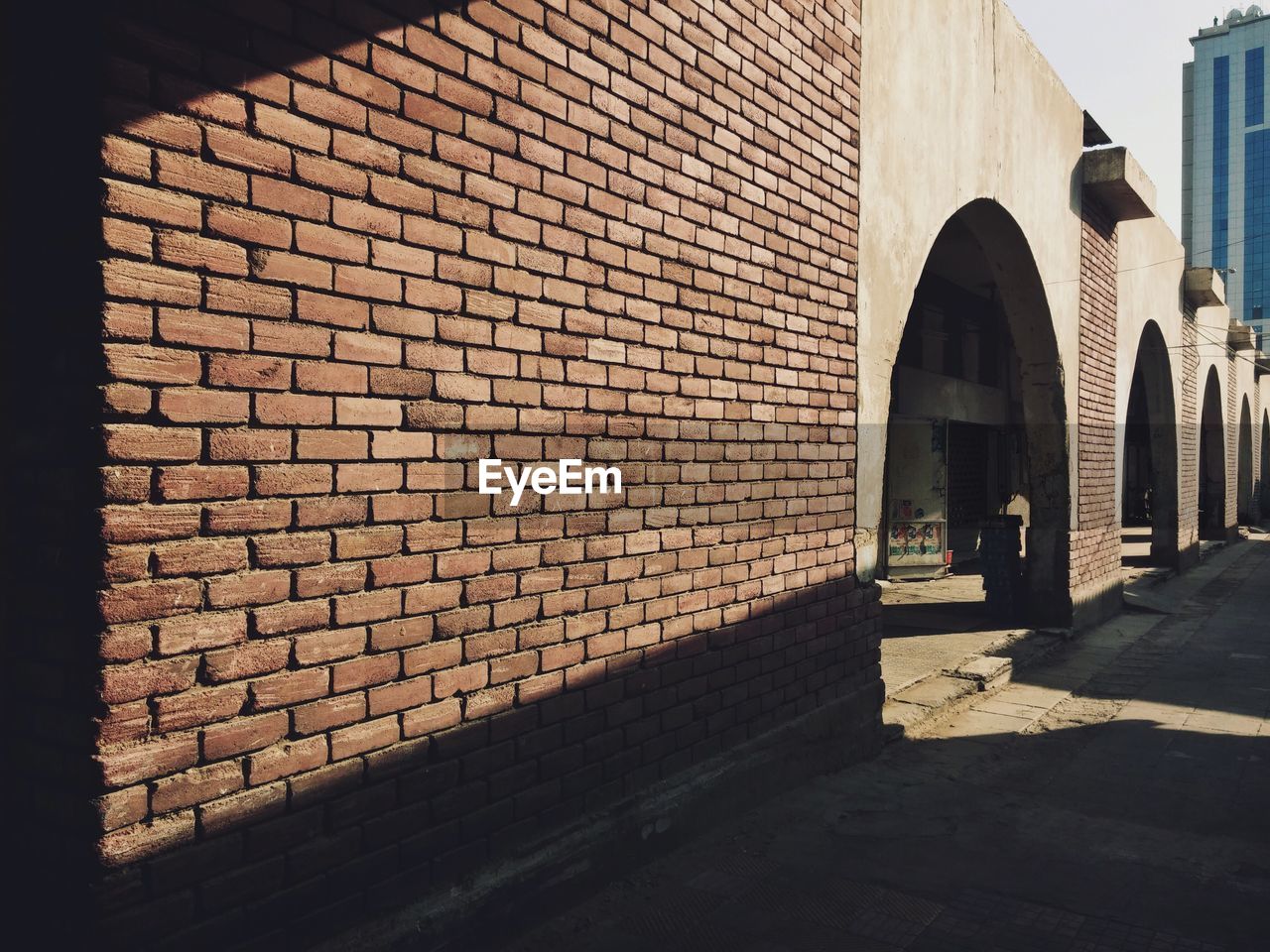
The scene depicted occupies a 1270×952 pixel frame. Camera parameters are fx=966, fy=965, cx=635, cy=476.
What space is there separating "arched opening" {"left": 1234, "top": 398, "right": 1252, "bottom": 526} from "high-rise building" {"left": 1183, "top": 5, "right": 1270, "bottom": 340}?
4839 centimetres

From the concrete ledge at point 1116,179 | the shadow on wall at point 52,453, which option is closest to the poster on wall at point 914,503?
the concrete ledge at point 1116,179

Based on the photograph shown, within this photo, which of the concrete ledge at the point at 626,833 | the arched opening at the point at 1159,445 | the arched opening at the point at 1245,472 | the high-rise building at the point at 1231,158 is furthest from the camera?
the high-rise building at the point at 1231,158

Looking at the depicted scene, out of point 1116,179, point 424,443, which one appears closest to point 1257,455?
point 1116,179

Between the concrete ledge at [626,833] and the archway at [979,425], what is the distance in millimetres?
2486

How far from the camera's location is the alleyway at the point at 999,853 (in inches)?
124

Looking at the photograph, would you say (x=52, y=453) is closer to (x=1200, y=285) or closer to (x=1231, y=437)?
(x=1200, y=285)

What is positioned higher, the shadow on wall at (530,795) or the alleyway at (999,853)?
the shadow on wall at (530,795)

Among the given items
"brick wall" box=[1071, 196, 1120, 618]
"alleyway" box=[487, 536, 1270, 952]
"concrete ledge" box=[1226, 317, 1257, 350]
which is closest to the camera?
"alleyway" box=[487, 536, 1270, 952]

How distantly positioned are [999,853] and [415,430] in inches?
116

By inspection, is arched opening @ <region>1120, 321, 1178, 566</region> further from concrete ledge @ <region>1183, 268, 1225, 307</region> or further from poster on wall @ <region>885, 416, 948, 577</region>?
poster on wall @ <region>885, 416, 948, 577</region>

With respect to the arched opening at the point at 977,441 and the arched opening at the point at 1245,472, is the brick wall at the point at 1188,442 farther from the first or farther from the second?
the arched opening at the point at 1245,472

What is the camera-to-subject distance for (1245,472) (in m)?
23.8

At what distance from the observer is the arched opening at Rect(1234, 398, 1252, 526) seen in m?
23.0

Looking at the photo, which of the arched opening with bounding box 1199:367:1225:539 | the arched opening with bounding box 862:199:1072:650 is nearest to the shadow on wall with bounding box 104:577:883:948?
the arched opening with bounding box 862:199:1072:650
